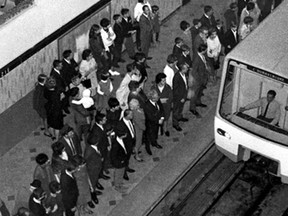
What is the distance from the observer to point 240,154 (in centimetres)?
1396

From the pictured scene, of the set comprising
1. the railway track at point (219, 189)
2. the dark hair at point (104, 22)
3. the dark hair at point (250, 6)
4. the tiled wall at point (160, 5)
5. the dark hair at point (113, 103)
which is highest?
the dark hair at point (104, 22)

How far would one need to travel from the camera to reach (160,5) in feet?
60.2

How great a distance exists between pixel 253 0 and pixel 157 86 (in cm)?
413

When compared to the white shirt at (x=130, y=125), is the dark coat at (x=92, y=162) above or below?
below

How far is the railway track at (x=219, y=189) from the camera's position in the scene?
13.9 metres

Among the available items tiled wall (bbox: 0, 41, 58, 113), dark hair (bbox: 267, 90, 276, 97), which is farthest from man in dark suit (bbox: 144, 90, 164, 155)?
tiled wall (bbox: 0, 41, 58, 113)

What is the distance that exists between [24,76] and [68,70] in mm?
904

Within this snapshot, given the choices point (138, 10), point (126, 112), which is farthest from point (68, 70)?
point (138, 10)

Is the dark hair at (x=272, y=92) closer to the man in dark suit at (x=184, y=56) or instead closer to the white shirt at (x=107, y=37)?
the man in dark suit at (x=184, y=56)

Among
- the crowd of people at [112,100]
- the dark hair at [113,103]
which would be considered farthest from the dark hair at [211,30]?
the dark hair at [113,103]

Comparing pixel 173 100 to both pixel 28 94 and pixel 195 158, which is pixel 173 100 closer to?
pixel 195 158

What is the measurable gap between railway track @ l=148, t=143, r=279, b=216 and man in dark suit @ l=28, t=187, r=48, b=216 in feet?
7.88

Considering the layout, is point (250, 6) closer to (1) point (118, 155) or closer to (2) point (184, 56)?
(2) point (184, 56)

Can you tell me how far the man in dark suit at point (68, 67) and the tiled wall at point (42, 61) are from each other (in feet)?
1.42
